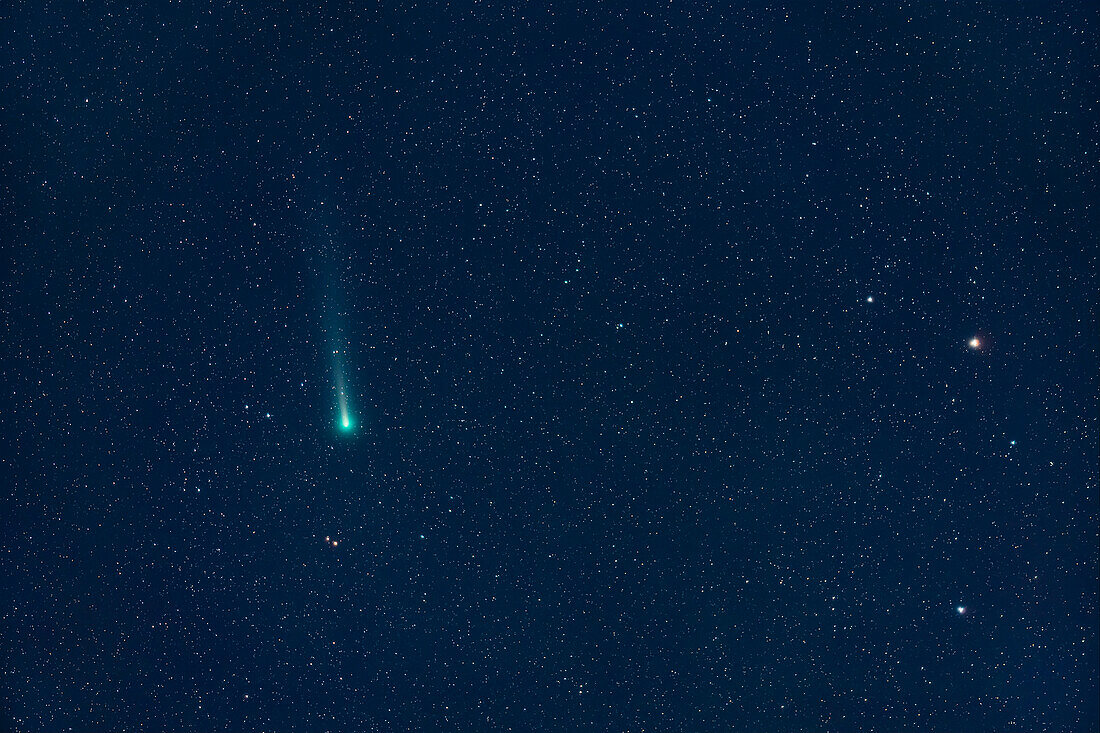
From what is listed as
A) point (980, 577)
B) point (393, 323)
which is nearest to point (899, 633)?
point (980, 577)

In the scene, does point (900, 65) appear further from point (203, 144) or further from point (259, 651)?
point (259, 651)

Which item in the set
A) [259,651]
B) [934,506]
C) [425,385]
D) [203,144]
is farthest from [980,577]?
[203,144]

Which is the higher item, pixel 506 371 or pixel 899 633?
pixel 506 371

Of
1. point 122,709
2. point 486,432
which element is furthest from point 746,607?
point 122,709

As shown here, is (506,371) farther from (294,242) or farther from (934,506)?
(934,506)

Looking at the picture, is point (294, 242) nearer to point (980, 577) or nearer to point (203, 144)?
point (203, 144)

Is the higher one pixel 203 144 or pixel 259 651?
pixel 203 144

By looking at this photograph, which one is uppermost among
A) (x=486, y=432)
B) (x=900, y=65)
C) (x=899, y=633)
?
(x=900, y=65)
